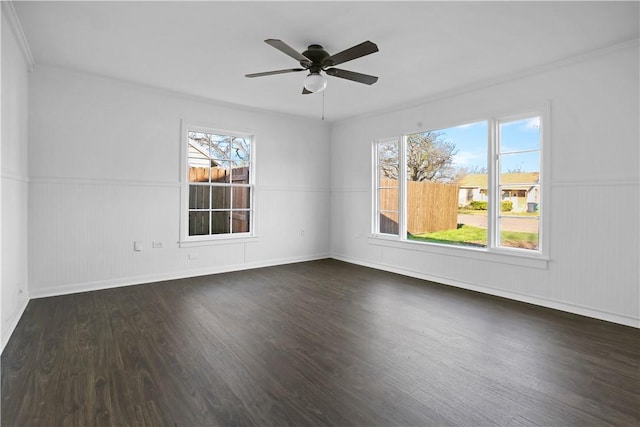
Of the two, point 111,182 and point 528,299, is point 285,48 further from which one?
point 528,299

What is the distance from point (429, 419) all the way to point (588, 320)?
271 centimetres

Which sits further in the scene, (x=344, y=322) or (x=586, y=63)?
(x=586, y=63)

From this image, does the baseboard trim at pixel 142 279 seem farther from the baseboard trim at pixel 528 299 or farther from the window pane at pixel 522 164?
the window pane at pixel 522 164

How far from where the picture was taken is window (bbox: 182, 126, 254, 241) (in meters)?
5.37

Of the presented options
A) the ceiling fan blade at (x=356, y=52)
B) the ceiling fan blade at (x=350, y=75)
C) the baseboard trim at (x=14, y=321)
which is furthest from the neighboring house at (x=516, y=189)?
the baseboard trim at (x=14, y=321)

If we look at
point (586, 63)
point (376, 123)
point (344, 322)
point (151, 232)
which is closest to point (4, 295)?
point (151, 232)

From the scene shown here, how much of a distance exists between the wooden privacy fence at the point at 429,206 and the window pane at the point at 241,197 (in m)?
2.53

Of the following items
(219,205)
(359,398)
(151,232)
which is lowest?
(359,398)

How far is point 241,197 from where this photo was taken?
19.5 feet

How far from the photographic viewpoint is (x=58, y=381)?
7.43 feet

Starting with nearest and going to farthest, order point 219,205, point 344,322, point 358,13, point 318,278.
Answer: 1. point 358,13
2. point 344,322
3. point 318,278
4. point 219,205

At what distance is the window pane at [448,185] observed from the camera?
4.80 meters

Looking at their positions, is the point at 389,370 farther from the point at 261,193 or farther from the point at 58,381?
the point at 261,193

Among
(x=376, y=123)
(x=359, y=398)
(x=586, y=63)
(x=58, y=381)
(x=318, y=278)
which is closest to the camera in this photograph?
(x=359, y=398)
